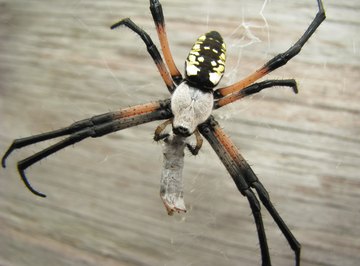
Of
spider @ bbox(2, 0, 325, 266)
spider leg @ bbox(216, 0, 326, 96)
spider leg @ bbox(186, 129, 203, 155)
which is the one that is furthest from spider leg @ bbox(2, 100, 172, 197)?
spider leg @ bbox(216, 0, 326, 96)

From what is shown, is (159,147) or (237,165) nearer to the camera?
(237,165)

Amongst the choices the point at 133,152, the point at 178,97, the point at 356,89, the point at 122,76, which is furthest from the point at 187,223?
Result: the point at 356,89

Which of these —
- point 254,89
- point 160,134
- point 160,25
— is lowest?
point 160,134

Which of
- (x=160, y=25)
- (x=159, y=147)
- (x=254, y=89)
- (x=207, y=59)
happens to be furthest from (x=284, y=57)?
(x=159, y=147)

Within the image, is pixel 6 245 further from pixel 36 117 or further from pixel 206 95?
pixel 206 95

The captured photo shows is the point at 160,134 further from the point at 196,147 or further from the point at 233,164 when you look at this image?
the point at 233,164

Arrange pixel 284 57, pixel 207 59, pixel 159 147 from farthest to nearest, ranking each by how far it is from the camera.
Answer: pixel 159 147, pixel 284 57, pixel 207 59
